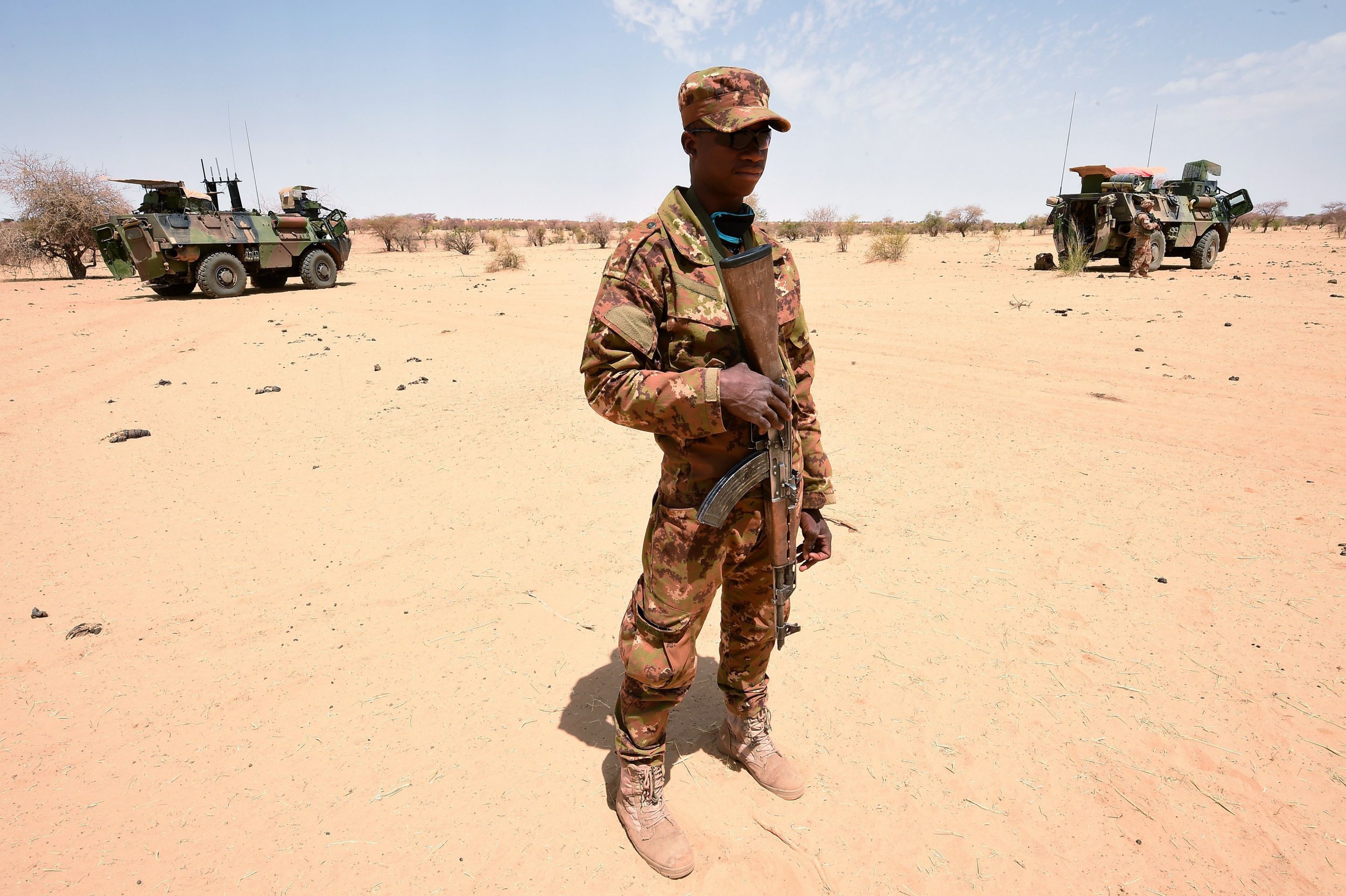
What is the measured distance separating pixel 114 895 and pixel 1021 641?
3.36 metres

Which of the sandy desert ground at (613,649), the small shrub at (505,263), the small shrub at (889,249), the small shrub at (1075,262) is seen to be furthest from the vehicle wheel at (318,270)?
the small shrub at (1075,262)

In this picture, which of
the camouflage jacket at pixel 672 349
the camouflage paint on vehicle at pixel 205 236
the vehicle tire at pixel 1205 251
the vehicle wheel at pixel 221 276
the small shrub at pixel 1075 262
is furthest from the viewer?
the vehicle tire at pixel 1205 251

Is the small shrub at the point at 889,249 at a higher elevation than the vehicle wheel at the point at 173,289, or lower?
higher

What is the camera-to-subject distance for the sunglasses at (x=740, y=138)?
1.58 m

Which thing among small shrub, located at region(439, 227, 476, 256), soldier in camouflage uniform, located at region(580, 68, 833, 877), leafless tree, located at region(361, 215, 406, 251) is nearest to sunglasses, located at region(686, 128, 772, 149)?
soldier in camouflage uniform, located at region(580, 68, 833, 877)

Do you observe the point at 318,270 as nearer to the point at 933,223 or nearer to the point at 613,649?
the point at 613,649

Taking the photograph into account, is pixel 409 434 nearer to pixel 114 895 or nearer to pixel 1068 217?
pixel 114 895

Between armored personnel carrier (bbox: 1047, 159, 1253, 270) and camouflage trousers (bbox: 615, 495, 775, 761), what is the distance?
49.5 ft

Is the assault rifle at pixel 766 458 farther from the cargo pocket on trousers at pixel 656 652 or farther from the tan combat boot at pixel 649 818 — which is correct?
the tan combat boot at pixel 649 818

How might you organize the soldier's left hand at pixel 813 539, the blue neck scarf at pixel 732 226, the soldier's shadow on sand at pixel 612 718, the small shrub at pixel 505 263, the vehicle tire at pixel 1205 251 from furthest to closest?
the small shrub at pixel 505 263 → the vehicle tire at pixel 1205 251 → the soldier's shadow on sand at pixel 612 718 → the soldier's left hand at pixel 813 539 → the blue neck scarf at pixel 732 226

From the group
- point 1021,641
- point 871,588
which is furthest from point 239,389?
point 1021,641

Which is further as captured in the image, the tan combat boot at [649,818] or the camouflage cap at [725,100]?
the tan combat boot at [649,818]

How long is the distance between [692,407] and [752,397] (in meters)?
0.14

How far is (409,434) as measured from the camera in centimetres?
562
